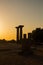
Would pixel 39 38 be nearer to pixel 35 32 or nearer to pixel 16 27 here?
pixel 35 32

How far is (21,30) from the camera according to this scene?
116 feet

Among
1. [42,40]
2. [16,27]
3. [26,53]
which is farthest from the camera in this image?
[16,27]

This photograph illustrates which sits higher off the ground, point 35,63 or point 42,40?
point 42,40

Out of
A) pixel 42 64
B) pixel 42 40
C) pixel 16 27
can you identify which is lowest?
pixel 42 64

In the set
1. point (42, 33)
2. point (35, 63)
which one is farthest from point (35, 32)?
point (35, 63)

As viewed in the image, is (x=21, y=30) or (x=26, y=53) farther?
(x=21, y=30)

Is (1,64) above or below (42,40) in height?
below

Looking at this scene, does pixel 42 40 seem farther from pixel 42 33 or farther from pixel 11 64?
pixel 11 64

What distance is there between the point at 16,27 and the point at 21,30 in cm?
145

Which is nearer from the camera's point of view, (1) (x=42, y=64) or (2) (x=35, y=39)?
(1) (x=42, y=64)

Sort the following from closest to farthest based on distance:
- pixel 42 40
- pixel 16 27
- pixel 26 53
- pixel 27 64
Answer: pixel 27 64 < pixel 26 53 < pixel 42 40 < pixel 16 27

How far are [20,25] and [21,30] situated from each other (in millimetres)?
1169

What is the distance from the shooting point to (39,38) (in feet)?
113

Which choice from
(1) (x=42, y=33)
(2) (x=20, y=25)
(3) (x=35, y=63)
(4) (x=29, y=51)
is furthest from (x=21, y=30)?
(3) (x=35, y=63)
